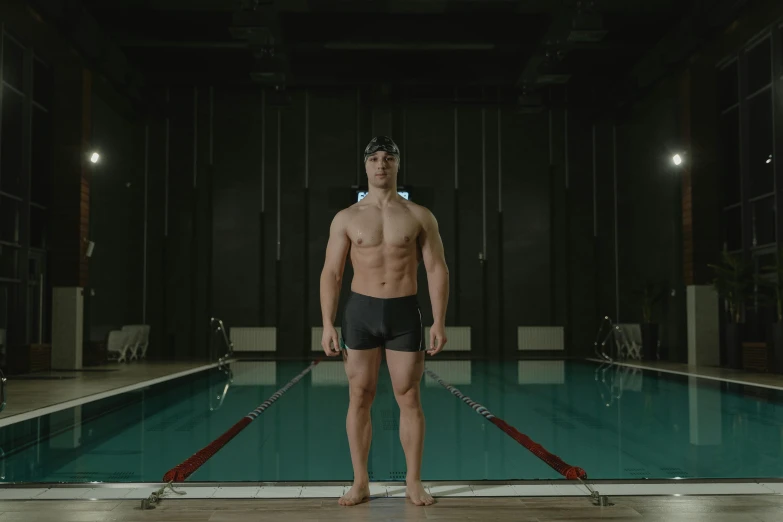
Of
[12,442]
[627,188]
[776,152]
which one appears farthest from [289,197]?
[12,442]

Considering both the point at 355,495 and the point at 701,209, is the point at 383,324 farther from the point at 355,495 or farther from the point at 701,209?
the point at 701,209

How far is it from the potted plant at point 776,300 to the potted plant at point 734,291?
0.34 metres

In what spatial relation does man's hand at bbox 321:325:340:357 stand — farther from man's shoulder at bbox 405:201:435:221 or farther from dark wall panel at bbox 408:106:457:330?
dark wall panel at bbox 408:106:457:330

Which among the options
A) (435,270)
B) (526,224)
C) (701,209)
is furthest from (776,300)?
(435,270)

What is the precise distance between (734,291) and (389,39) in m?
6.84

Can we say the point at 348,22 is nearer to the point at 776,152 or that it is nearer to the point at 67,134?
the point at 67,134

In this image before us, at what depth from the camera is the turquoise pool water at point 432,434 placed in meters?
4.06

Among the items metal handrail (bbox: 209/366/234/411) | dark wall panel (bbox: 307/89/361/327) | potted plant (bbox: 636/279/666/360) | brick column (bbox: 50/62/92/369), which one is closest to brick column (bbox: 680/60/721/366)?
potted plant (bbox: 636/279/666/360)

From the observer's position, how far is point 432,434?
5.31 meters

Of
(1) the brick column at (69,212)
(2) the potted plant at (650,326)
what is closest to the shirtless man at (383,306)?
(1) the brick column at (69,212)

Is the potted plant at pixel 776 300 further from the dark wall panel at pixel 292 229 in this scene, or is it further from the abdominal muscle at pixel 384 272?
the dark wall panel at pixel 292 229

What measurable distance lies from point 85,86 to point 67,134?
2.78ft

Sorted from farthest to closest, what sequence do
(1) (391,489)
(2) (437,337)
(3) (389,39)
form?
1. (3) (389,39)
2. (1) (391,489)
3. (2) (437,337)

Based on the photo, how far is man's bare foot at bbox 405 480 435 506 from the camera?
296 cm
